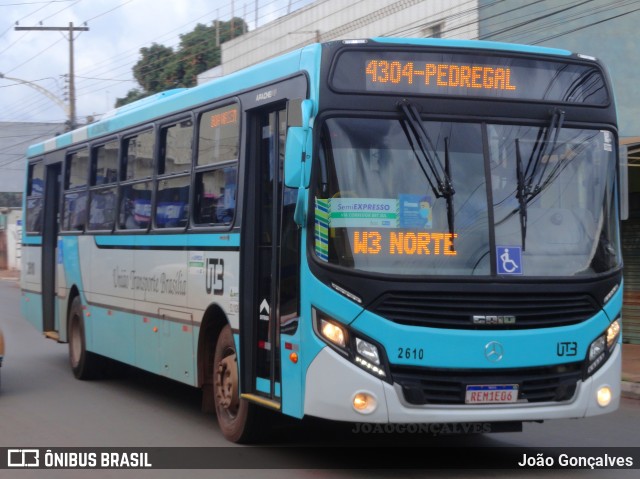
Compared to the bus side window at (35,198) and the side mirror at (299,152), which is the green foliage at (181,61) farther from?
the side mirror at (299,152)

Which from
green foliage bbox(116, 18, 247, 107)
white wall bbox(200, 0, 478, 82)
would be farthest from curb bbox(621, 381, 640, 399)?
green foliage bbox(116, 18, 247, 107)

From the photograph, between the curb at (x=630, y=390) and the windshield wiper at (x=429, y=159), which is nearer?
the windshield wiper at (x=429, y=159)

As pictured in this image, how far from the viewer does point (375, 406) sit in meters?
6.97

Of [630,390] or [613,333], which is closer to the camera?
[613,333]

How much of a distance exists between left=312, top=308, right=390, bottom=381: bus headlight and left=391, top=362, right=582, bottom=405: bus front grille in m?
0.11

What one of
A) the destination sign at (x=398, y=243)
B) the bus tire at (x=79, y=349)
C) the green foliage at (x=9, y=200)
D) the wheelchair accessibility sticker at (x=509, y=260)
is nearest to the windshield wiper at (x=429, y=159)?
the destination sign at (x=398, y=243)

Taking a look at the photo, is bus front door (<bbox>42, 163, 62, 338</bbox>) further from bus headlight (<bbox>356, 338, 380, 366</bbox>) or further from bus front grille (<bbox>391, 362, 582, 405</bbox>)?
bus front grille (<bbox>391, 362, 582, 405</bbox>)

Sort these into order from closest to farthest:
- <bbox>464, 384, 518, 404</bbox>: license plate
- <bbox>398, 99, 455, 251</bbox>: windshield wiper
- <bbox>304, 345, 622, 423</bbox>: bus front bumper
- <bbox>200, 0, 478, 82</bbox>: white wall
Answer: <bbox>304, 345, 622, 423</bbox>: bus front bumper < <bbox>464, 384, 518, 404</bbox>: license plate < <bbox>398, 99, 455, 251</bbox>: windshield wiper < <bbox>200, 0, 478, 82</bbox>: white wall

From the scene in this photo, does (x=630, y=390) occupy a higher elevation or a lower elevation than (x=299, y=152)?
lower

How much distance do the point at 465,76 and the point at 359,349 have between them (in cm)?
219

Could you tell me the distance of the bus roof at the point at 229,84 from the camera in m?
7.64

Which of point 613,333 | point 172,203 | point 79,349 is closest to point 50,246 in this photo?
point 79,349

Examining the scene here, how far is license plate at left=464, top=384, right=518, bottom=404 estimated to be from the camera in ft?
23.3

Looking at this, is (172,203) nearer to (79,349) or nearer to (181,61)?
(79,349)
